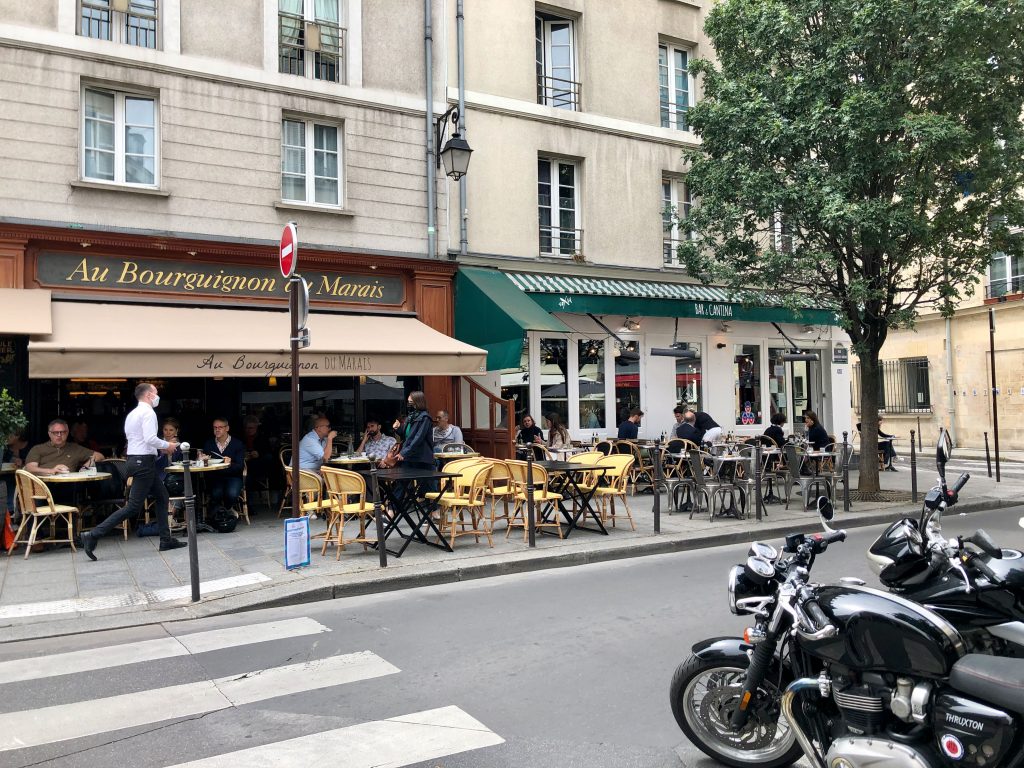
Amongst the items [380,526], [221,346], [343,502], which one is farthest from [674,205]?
[380,526]

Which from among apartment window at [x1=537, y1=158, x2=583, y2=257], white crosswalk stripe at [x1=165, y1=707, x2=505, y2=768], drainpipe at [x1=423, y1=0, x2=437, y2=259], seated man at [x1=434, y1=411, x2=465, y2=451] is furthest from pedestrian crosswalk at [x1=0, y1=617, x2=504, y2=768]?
apartment window at [x1=537, y1=158, x2=583, y2=257]

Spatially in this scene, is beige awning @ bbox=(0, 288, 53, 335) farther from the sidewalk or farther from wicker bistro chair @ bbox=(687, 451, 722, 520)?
wicker bistro chair @ bbox=(687, 451, 722, 520)

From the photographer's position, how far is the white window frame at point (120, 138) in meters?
11.1

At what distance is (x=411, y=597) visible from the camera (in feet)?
23.2

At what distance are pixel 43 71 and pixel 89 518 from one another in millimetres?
6038

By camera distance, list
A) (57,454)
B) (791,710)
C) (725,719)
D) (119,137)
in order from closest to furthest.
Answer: (791,710)
(725,719)
(57,454)
(119,137)

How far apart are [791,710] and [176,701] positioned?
338 centimetres

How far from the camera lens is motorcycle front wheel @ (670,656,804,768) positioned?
11.5ft

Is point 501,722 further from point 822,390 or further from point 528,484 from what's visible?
point 822,390

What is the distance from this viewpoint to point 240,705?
14.7ft

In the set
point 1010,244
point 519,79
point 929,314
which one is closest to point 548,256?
point 519,79

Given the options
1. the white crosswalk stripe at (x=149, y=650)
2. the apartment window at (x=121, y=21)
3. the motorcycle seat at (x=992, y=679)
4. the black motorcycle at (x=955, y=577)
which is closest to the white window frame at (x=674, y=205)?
the apartment window at (x=121, y=21)

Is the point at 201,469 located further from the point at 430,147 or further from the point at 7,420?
the point at 430,147

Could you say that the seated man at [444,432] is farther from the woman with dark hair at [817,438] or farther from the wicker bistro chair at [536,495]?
the woman with dark hair at [817,438]
